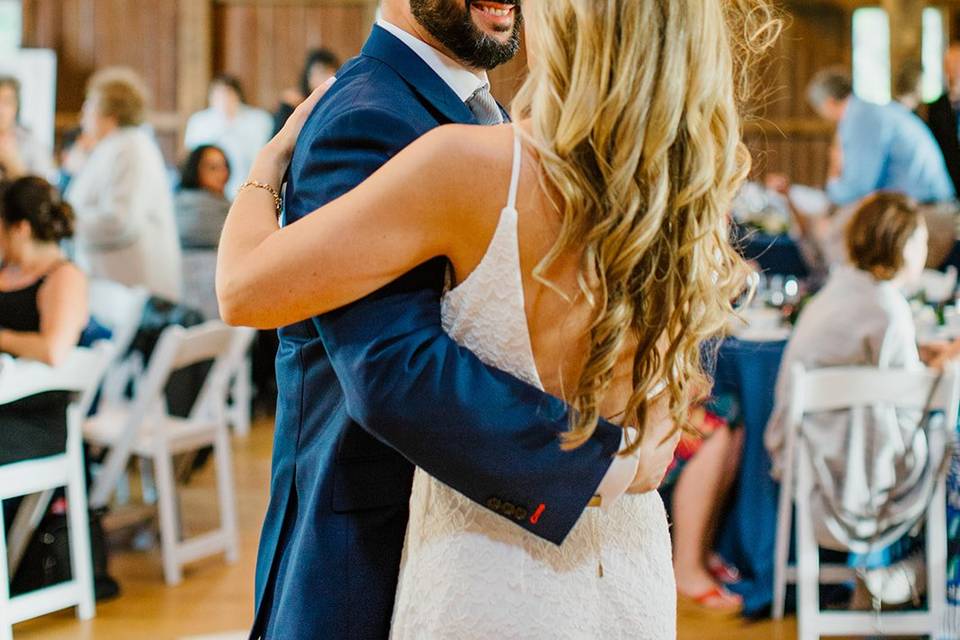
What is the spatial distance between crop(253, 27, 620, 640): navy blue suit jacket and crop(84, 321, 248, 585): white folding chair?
113 inches

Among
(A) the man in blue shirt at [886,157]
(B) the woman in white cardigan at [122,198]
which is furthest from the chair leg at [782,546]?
(B) the woman in white cardigan at [122,198]

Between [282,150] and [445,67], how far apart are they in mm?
215

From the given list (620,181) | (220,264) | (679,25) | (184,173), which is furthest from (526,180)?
(184,173)

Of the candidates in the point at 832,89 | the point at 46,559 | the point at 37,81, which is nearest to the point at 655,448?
the point at 46,559

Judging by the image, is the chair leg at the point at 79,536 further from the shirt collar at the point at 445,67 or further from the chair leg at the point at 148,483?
the shirt collar at the point at 445,67

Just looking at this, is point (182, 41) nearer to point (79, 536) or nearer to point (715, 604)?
point (79, 536)

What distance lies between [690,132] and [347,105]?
361 mm

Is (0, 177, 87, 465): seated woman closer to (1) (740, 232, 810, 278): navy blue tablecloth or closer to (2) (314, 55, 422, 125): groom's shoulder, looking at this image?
(2) (314, 55, 422, 125): groom's shoulder

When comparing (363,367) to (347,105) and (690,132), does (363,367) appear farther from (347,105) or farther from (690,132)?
(690,132)

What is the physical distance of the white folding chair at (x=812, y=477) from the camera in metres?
3.46

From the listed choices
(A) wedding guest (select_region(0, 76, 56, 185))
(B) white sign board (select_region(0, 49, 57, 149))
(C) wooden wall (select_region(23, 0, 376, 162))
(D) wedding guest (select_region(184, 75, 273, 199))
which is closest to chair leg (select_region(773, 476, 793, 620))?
(A) wedding guest (select_region(0, 76, 56, 185))

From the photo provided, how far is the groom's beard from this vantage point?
143cm

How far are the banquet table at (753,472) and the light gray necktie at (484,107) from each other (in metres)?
2.49

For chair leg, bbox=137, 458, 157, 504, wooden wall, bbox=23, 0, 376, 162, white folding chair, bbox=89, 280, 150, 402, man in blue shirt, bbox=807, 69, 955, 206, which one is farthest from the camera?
wooden wall, bbox=23, 0, 376, 162
